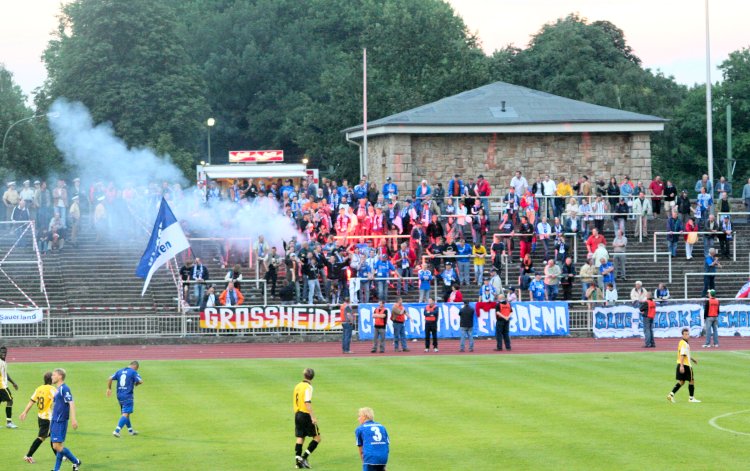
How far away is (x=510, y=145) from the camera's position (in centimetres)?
5469

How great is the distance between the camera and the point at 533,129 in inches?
2143

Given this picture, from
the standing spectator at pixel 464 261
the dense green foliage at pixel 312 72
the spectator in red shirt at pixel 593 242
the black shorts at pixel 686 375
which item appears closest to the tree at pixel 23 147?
the dense green foliage at pixel 312 72

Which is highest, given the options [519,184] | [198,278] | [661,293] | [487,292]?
[519,184]

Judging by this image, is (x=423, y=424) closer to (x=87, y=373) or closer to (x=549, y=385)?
(x=549, y=385)

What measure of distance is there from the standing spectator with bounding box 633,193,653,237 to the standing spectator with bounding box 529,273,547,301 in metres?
7.74

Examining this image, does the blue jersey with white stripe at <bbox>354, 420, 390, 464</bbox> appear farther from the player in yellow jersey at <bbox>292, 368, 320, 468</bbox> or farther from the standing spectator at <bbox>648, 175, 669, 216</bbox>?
the standing spectator at <bbox>648, 175, 669, 216</bbox>

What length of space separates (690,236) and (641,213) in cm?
272

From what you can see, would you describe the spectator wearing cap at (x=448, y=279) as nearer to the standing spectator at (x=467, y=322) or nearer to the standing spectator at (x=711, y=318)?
the standing spectator at (x=467, y=322)

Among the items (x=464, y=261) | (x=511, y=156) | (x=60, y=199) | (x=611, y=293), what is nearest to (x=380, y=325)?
(x=464, y=261)

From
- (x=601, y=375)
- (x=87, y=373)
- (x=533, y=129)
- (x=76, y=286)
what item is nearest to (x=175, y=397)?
(x=87, y=373)

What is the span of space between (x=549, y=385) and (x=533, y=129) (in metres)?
24.6

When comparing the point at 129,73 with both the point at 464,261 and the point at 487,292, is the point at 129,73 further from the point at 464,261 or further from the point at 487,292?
the point at 487,292

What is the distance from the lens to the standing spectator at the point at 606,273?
148 feet

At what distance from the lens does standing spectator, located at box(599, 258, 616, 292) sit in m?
45.0
